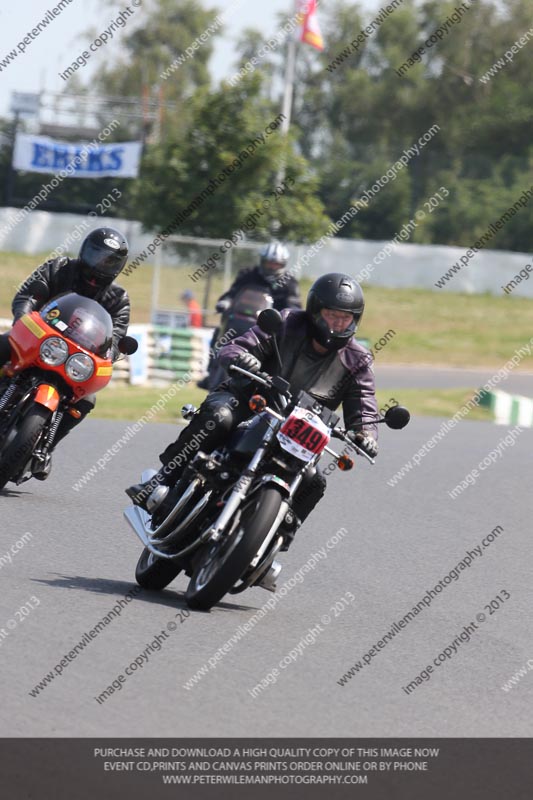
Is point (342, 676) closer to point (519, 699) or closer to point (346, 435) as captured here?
point (519, 699)

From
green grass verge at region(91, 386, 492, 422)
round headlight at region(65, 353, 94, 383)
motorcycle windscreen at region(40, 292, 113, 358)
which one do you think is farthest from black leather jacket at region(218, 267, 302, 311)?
round headlight at region(65, 353, 94, 383)

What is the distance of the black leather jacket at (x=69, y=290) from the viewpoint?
10.3 meters

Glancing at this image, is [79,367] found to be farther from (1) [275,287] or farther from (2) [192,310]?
(2) [192,310]

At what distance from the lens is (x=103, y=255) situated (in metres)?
10.2

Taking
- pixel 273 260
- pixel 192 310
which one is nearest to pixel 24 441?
pixel 273 260

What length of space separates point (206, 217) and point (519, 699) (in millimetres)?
28377

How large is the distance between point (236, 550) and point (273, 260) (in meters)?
8.88

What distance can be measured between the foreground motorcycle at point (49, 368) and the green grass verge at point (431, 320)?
26.1 m

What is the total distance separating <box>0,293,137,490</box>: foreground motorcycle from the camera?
9375 mm

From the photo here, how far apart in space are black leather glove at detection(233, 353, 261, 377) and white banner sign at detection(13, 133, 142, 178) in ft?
111
